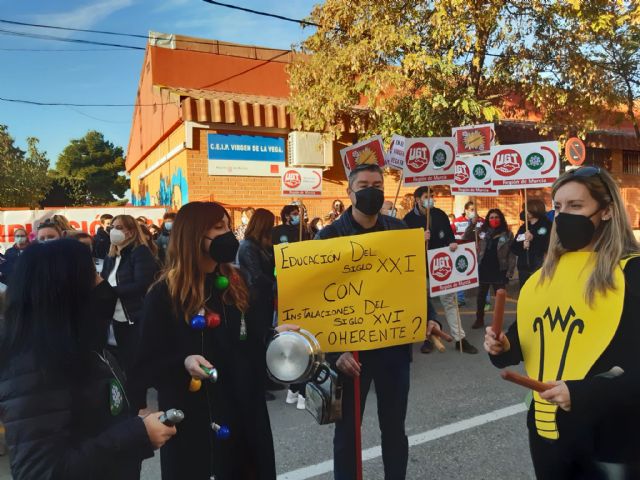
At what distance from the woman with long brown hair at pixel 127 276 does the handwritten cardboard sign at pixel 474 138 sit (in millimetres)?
4429

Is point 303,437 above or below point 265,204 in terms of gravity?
below

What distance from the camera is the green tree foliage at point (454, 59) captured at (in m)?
9.32

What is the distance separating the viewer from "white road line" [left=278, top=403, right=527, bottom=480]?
3368 millimetres

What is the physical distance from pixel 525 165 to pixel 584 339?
5.43 meters

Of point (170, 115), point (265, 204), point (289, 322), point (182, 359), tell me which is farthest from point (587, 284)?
point (170, 115)

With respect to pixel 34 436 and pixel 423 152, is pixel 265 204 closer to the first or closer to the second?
pixel 423 152

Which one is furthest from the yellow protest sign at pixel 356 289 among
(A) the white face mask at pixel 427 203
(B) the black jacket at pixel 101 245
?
(B) the black jacket at pixel 101 245

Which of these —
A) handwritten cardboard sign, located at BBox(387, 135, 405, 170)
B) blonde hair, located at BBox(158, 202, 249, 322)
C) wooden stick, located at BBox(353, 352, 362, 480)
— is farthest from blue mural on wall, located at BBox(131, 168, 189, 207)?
wooden stick, located at BBox(353, 352, 362, 480)

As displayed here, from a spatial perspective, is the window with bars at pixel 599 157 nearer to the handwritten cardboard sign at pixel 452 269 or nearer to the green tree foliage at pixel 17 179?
the handwritten cardboard sign at pixel 452 269

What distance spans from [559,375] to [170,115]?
1497 cm

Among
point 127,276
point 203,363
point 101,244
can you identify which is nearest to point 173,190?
point 101,244

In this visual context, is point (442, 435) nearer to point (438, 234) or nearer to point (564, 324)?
point (564, 324)

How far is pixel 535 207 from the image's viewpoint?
7.26 m

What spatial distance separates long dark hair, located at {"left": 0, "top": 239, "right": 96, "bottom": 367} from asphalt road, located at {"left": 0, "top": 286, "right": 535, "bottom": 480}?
2282 millimetres
